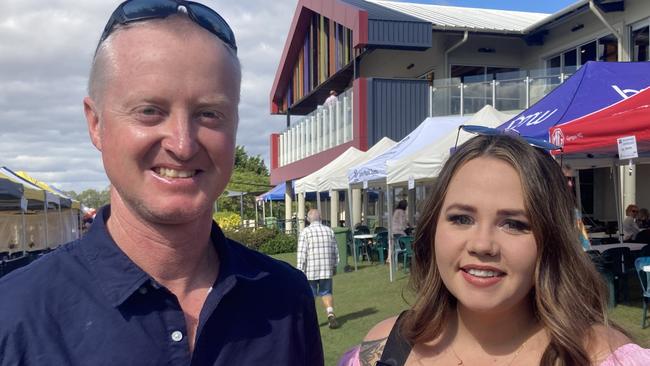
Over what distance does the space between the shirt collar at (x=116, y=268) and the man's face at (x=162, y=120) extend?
0.13 meters

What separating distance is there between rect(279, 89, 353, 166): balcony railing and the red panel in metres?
13.0

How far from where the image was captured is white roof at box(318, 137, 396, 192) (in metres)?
14.6

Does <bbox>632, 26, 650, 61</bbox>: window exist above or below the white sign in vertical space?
above

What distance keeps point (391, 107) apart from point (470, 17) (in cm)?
575

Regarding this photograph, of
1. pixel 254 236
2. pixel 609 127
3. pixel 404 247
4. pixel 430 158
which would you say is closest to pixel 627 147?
pixel 609 127

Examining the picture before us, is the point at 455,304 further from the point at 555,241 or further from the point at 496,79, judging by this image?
the point at 496,79

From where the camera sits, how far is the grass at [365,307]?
6991 millimetres

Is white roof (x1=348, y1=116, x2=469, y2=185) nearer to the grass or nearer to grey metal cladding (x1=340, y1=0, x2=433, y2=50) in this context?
the grass

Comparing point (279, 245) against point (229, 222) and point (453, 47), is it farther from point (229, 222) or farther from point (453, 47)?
point (453, 47)

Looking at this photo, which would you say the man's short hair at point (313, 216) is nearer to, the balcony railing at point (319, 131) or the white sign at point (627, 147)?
the white sign at point (627, 147)

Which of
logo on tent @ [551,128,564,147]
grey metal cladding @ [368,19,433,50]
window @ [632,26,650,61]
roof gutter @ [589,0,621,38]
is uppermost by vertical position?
grey metal cladding @ [368,19,433,50]

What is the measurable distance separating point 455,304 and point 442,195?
1.44 feet

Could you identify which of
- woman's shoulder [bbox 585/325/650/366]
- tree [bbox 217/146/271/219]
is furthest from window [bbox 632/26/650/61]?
tree [bbox 217/146/271/219]

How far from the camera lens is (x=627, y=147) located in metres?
5.52
